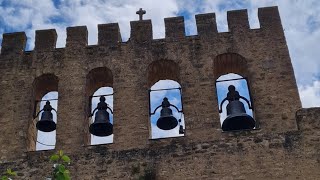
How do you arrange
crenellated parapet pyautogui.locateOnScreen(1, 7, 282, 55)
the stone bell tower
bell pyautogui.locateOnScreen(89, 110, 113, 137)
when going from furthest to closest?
crenellated parapet pyautogui.locateOnScreen(1, 7, 282, 55) < bell pyautogui.locateOnScreen(89, 110, 113, 137) < the stone bell tower

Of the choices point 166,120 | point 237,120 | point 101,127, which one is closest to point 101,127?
point 101,127

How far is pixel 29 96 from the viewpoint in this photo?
47.5 feet

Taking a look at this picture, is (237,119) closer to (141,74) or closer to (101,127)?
(141,74)

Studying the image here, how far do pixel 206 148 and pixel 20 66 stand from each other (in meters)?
5.36

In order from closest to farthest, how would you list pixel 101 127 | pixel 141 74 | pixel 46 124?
pixel 101 127 < pixel 46 124 < pixel 141 74

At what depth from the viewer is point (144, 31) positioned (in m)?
15.6

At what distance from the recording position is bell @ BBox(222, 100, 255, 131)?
1348 cm

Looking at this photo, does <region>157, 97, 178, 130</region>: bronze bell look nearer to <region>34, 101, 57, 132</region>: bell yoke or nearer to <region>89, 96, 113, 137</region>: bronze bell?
<region>89, 96, 113, 137</region>: bronze bell

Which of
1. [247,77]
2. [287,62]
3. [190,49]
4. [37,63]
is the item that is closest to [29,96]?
[37,63]

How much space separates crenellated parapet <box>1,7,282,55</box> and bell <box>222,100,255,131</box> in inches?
96.1

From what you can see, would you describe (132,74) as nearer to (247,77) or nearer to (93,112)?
(93,112)

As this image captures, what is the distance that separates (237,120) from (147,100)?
219 centimetres

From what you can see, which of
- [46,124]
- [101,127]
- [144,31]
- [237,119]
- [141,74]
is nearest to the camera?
[237,119]

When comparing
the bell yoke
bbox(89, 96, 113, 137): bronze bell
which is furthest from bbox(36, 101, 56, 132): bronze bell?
bbox(89, 96, 113, 137): bronze bell
